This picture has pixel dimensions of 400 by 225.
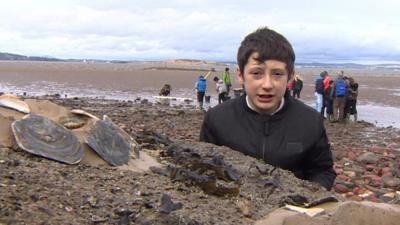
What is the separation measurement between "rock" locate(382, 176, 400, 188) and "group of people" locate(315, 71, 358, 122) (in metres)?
8.54

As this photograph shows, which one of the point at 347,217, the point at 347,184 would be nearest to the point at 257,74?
the point at 347,217

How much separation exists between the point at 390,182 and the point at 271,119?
6.86 m

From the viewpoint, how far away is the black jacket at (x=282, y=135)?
12.9 ft

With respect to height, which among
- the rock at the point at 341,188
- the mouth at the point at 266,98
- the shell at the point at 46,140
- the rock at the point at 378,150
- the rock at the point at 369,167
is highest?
the mouth at the point at 266,98

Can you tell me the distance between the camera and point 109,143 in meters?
4.46

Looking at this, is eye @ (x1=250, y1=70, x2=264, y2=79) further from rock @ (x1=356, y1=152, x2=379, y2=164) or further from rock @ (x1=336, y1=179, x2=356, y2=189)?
rock @ (x1=356, y1=152, x2=379, y2=164)

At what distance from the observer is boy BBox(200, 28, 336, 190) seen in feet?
12.2

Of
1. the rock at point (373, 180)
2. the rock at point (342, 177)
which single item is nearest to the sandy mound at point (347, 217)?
the rock at point (342, 177)

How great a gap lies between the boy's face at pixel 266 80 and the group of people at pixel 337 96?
15375 millimetres

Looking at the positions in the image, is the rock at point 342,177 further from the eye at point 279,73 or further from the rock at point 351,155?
the eye at point 279,73

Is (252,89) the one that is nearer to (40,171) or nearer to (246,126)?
(246,126)

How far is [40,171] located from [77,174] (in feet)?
0.87

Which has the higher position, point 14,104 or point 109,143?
point 14,104

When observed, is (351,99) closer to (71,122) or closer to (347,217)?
(71,122)
